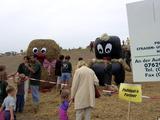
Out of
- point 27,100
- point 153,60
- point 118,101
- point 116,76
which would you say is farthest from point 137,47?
point 116,76

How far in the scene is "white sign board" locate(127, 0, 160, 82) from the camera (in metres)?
8.91

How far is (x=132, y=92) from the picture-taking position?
970cm

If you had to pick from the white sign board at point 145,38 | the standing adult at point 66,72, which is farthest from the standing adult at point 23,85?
the white sign board at point 145,38

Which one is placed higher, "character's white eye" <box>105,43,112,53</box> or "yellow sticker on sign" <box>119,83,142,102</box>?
"character's white eye" <box>105,43,112,53</box>

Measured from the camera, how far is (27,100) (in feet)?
56.9

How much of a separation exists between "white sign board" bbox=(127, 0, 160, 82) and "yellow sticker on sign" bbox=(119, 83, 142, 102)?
420 mm

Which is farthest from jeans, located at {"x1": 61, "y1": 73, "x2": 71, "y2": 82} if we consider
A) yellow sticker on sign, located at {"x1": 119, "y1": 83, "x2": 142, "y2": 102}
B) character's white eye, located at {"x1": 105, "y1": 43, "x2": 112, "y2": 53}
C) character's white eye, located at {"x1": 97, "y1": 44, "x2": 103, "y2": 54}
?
yellow sticker on sign, located at {"x1": 119, "y1": 83, "x2": 142, "y2": 102}

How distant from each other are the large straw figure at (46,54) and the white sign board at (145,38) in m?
10.4

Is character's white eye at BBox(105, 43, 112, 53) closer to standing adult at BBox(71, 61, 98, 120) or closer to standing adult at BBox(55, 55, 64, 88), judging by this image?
standing adult at BBox(55, 55, 64, 88)

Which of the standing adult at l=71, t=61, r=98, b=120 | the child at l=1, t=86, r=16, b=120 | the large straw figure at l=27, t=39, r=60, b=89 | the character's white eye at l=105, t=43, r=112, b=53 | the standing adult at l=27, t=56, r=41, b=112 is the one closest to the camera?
the child at l=1, t=86, r=16, b=120

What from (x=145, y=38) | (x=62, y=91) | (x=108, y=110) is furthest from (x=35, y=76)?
(x=145, y=38)

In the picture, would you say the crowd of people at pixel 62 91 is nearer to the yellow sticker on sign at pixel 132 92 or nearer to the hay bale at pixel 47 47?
the yellow sticker on sign at pixel 132 92

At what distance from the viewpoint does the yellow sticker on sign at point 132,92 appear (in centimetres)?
956

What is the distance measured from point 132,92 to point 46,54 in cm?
1017
